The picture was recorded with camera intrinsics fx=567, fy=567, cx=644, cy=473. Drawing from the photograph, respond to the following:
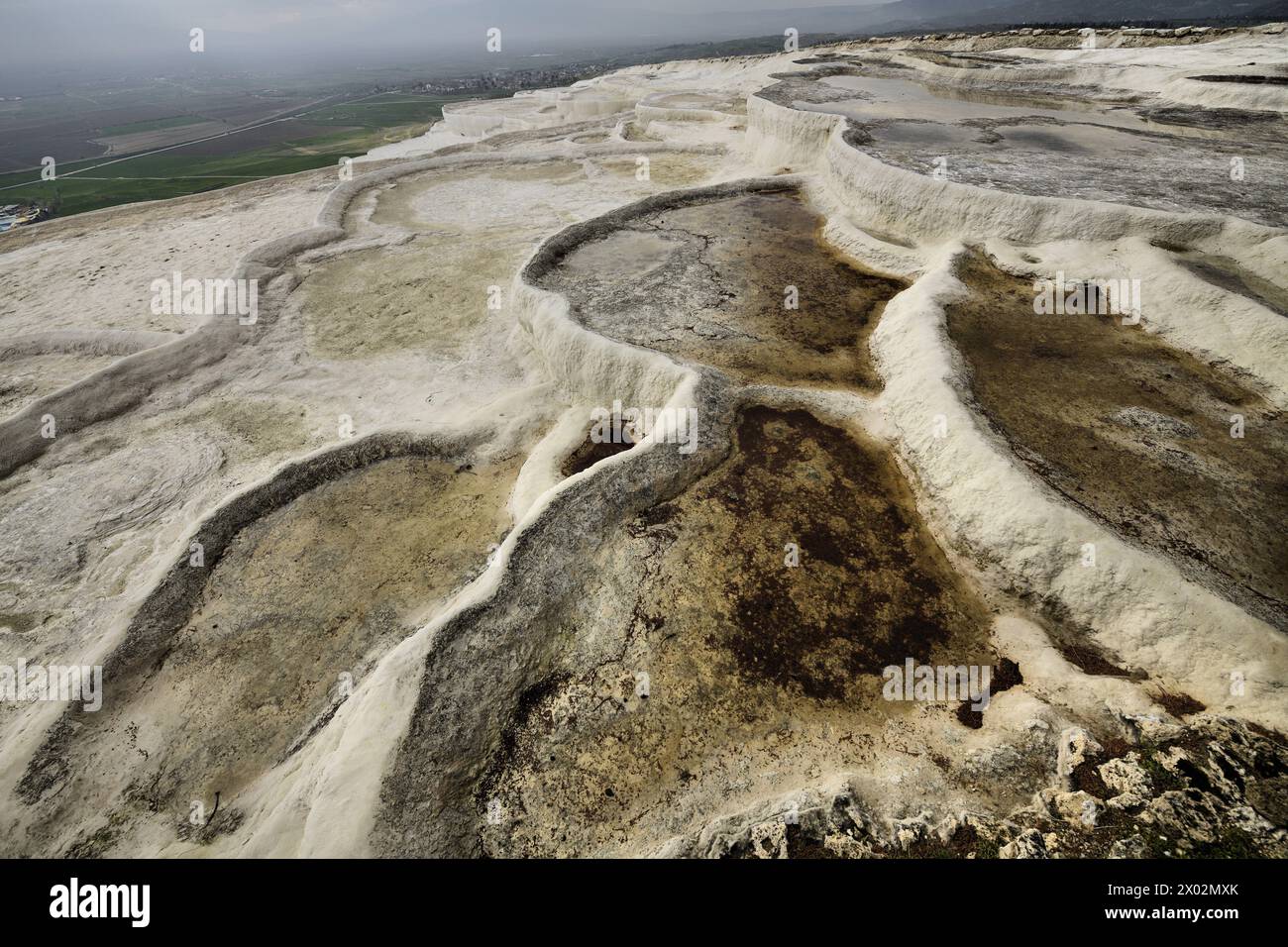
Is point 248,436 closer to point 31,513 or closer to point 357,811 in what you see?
point 31,513

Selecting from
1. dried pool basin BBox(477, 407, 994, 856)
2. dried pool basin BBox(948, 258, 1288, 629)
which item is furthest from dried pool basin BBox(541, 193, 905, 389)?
dried pool basin BBox(477, 407, 994, 856)

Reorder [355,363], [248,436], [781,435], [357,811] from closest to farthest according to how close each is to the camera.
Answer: [357,811] → [781,435] → [248,436] → [355,363]

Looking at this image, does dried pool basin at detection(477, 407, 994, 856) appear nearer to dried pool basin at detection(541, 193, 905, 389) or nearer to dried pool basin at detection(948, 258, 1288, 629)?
dried pool basin at detection(948, 258, 1288, 629)

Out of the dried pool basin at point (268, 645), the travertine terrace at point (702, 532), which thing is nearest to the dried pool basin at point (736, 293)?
the travertine terrace at point (702, 532)

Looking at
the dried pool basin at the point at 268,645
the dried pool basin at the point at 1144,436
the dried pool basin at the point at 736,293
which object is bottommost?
the dried pool basin at the point at 268,645

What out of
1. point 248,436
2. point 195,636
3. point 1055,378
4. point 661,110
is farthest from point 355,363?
point 661,110

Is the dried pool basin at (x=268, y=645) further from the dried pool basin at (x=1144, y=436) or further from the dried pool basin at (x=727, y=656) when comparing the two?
the dried pool basin at (x=1144, y=436)

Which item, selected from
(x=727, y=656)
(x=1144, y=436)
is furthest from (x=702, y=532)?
(x=1144, y=436)

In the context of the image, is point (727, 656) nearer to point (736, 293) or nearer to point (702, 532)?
point (702, 532)
